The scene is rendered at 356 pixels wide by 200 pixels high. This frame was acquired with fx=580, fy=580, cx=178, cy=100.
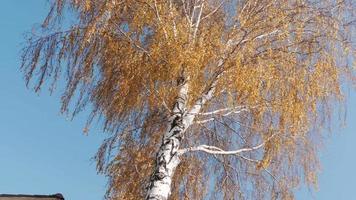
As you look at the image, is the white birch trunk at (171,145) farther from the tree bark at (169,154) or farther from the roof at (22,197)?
the roof at (22,197)

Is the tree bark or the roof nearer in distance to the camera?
the tree bark

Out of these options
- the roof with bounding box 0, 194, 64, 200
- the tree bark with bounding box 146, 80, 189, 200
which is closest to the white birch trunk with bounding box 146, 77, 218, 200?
the tree bark with bounding box 146, 80, 189, 200

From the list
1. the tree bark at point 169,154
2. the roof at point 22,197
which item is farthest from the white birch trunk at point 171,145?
the roof at point 22,197

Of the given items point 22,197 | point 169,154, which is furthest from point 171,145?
point 22,197

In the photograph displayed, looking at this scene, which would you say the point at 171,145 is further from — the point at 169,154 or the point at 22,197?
the point at 22,197

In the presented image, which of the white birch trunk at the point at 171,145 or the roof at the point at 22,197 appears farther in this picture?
the roof at the point at 22,197

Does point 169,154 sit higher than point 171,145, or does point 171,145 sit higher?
point 171,145

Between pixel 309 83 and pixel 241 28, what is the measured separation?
1434mm

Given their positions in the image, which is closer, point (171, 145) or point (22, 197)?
point (171, 145)

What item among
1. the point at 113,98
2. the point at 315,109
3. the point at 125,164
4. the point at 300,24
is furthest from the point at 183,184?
the point at 300,24

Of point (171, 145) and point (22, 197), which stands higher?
point (171, 145)

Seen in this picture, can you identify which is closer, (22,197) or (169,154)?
(169,154)

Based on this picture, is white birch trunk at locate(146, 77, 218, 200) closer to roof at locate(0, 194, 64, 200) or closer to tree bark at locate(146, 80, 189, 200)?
tree bark at locate(146, 80, 189, 200)

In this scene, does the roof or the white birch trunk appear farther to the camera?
the roof
